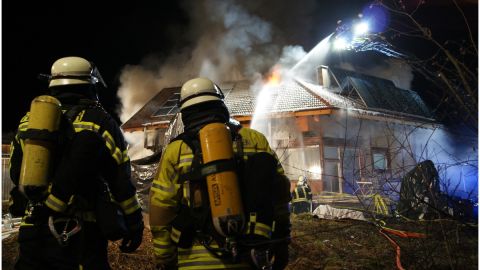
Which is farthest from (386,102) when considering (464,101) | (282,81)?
(464,101)

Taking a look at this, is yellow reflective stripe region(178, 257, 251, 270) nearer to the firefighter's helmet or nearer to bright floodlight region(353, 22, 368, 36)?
the firefighter's helmet

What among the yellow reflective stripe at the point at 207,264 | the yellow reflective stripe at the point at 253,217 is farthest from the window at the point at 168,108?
the yellow reflective stripe at the point at 253,217

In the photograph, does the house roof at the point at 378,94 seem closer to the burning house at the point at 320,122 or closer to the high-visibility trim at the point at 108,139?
the burning house at the point at 320,122

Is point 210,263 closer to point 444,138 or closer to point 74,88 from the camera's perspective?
point 74,88

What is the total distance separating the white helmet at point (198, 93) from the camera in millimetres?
2373

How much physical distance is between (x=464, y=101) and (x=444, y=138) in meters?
18.4

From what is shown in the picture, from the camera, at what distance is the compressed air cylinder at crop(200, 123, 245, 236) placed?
1.94 meters

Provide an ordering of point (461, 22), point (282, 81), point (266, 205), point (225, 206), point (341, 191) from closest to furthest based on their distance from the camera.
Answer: point (225, 206), point (266, 205), point (461, 22), point (341, 191), point (282, 81)

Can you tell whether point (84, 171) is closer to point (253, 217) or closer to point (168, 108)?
point (253, 217)

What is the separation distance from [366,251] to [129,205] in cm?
425

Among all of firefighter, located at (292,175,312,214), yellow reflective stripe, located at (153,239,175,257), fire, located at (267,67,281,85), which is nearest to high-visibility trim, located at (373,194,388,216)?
firefighter, located at (292,175,312,214)

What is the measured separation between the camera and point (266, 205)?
2.08 m

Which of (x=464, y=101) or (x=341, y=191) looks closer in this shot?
(x=464, y=101)

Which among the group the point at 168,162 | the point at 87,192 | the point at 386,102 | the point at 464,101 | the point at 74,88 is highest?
the point at 386,102
